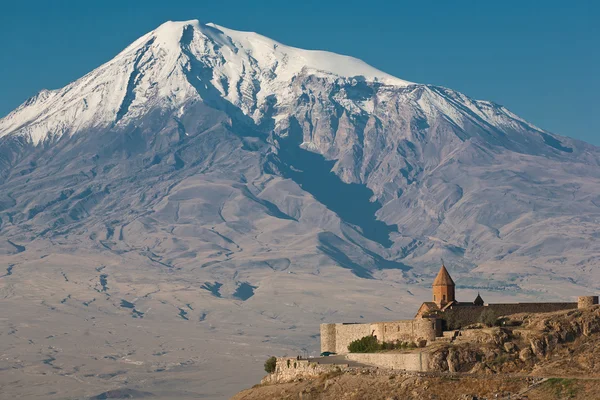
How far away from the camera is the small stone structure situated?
72250 millimetres

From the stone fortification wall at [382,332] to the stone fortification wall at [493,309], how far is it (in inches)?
108

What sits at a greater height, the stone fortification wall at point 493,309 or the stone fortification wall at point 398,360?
the stone fortification wall at point 493,309

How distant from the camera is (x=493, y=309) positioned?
76.4 metres

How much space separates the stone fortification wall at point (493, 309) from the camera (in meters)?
75.6

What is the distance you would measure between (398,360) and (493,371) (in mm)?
5021

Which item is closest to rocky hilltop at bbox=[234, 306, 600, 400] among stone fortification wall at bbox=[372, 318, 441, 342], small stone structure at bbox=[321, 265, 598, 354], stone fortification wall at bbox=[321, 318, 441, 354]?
stone fortification wall at bbox=[372, 318, 441, 342]

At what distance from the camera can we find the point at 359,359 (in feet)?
235

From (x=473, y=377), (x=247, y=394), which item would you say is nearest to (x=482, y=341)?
(x=473, y=377)

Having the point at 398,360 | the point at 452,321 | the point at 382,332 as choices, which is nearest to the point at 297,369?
the point at 382,332

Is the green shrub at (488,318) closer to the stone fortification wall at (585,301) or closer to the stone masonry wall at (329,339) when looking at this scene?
the stone fortification wall at (585,301)

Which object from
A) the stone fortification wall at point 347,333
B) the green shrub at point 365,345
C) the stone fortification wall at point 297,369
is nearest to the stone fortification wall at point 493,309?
the green shrub at point 365,345

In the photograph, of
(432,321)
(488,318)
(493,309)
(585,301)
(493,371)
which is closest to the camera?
(493,371)

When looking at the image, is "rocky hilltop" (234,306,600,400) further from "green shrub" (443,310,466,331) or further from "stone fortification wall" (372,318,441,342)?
"green shrub" (443,310,466,331)

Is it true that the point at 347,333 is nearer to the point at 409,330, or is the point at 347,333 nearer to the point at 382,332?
the point at 382,332
